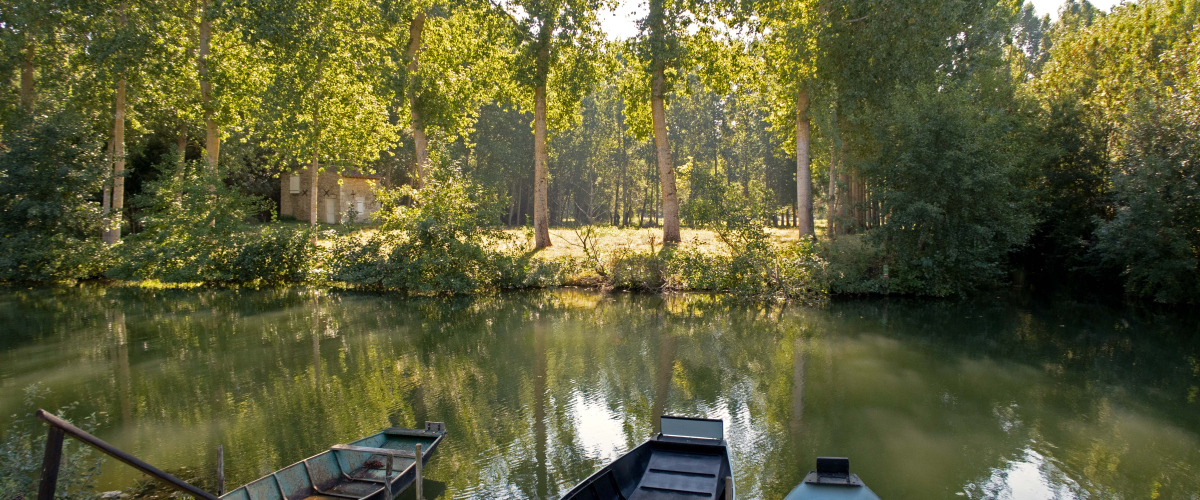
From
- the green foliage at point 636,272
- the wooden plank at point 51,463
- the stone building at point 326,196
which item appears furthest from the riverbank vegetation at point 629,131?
the wooden plank at point 51,463

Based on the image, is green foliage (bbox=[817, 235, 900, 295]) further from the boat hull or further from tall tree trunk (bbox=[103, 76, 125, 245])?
tall tree trunk (bbox=[103, 76, 125, 245])

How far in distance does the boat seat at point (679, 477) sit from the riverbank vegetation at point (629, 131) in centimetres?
1471

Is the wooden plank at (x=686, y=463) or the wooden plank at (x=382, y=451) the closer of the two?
the wooden plank at (x=382, y=451)

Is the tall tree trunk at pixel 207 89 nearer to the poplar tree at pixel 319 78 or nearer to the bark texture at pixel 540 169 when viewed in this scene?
the poplar tree at pixel 319 78

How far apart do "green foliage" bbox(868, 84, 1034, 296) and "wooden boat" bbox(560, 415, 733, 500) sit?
15272mm

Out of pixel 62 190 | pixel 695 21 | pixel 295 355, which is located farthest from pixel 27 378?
pixel 695 21

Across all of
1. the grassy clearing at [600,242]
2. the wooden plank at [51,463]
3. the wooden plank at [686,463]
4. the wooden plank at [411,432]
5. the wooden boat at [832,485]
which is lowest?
the wooden plank at [686,463]

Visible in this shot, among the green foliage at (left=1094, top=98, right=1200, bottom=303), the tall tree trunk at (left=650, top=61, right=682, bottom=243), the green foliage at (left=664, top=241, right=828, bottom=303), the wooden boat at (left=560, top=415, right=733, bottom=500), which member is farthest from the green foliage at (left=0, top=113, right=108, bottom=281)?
the green foliage at (left=1094, top=98, right=1200, bottom=303)

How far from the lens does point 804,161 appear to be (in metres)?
27.1

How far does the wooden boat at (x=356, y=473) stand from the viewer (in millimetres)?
6742

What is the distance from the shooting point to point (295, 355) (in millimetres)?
14227

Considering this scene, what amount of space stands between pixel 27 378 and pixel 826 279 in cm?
2047

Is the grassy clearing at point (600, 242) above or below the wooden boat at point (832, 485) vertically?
above

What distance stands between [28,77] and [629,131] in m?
24.9
